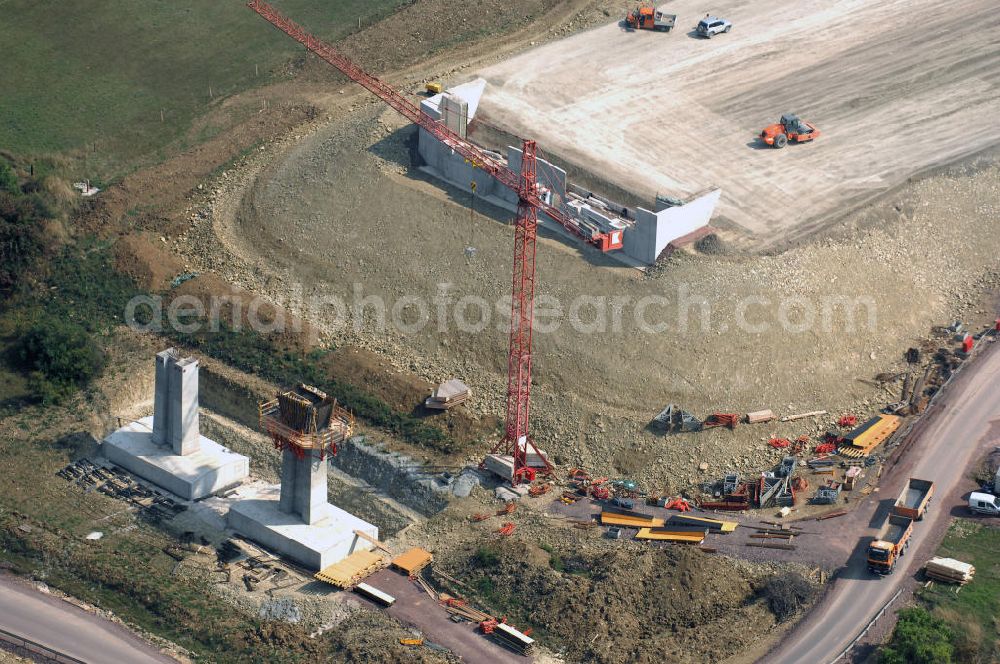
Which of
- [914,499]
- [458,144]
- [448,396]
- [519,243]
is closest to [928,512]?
[914,499]

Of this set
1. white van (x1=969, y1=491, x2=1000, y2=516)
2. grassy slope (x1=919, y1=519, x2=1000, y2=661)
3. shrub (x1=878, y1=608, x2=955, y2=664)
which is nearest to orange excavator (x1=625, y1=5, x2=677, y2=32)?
white van (x1=969, y1=491, x2=1000, y2=516)

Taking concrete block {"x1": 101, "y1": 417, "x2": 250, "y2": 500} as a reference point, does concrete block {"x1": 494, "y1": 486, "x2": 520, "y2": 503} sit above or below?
above

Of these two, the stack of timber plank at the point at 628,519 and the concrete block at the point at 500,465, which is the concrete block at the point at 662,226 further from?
the stack of timber plank at the point at 628,519

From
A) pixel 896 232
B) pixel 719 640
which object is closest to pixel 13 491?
pixel 719 640

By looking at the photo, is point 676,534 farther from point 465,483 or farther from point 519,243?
point 519,243

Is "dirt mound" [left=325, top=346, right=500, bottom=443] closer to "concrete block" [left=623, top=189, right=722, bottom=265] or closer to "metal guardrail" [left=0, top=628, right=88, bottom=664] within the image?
"concrete block" [left=623, top=189, right=722, bottom=265]

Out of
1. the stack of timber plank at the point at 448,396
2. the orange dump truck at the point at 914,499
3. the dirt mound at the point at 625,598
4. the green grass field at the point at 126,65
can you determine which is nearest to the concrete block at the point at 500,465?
the stack of timber plank at the point at 448,396
